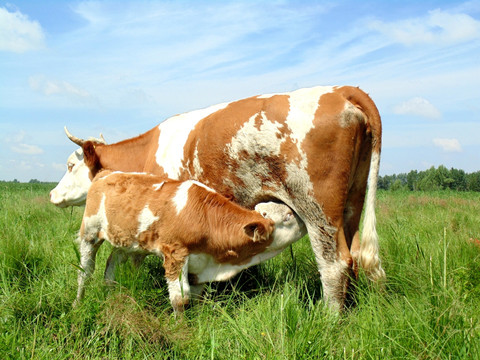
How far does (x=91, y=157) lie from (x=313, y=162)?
3678 mm

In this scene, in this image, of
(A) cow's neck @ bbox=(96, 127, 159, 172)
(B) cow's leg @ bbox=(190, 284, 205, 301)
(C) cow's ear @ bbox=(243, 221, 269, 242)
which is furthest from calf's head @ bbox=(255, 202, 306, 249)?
(A) cow's neck @ bbox=(96, 127, 159, 172)

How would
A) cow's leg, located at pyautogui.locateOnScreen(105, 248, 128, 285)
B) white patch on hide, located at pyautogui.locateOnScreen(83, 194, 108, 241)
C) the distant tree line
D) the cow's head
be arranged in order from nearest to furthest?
white patch on hide, located at pyautogui.locateOnScreen(83, 194, 108, 241) → cow's leg, located at pyautogui.locateOnScreen(105, 248, 128, 285) → the cow's head → the distant tree line

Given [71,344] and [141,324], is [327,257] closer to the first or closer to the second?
[141,324]

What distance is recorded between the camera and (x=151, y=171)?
5902 mm

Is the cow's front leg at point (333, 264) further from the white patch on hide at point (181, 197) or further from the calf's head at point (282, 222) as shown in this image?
the white patch on hide at point (181, 197)

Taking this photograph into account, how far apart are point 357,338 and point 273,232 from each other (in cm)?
157

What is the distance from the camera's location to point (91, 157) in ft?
22.2

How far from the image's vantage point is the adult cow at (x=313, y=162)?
4707 mm

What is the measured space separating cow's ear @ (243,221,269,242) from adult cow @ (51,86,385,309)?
0.45 metres

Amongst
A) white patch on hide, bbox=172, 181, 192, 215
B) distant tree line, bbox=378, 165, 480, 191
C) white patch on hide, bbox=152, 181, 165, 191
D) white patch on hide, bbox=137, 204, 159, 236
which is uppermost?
white patch on hide, bbox=152, 181, 165, 191

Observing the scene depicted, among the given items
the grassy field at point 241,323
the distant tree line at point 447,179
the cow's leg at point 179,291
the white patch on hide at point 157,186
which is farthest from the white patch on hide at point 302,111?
the distant tree line at point 447,179

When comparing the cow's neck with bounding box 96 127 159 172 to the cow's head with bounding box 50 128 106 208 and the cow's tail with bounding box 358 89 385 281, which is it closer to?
the cow's head with bounding box 50 128 106 208

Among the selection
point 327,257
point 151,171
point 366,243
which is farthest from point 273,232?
point 151,171

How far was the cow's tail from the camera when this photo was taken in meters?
4.81
